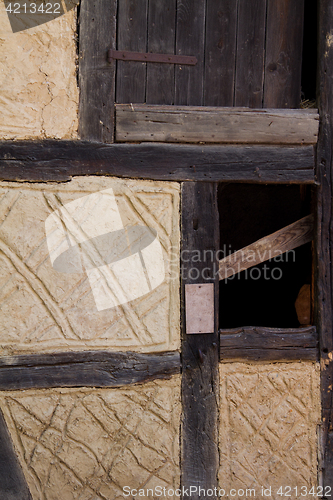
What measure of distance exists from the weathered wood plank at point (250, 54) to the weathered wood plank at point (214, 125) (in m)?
0.15

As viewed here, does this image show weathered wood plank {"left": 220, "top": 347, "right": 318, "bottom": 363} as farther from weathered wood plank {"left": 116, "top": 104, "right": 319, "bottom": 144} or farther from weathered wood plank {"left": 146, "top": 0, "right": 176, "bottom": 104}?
weathered wood plank {"left": 146, "top": 0, "right": 176, "bottom": 104}

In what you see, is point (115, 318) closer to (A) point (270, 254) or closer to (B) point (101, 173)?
(B) point (101, 173)

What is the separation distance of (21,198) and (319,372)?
2535 mm

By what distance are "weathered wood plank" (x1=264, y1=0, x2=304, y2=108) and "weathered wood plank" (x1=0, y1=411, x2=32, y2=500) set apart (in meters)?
3.07

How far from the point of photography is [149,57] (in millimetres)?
2699

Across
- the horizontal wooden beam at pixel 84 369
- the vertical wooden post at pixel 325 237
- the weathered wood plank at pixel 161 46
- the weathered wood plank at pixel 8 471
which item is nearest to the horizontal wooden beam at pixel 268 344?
the vertical wooden post at pixel 325 237

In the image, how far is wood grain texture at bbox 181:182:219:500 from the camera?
8.76ft

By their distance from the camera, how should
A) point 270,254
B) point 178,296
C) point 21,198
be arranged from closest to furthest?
point 21,198 → point 178,296 → point 270,254

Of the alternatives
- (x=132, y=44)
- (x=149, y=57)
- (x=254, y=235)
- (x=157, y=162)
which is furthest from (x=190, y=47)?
(x=254, y=235)

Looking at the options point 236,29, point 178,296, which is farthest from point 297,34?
point 178,296

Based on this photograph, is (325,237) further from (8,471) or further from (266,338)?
(8,471)

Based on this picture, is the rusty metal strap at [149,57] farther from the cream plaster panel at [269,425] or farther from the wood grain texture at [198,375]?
the cream plaster panel at [269,425]

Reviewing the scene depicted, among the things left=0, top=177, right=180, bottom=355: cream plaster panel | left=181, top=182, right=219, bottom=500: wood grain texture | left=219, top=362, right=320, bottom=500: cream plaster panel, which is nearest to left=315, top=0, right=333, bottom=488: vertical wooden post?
left=219, top=362, right=320, bottom=500: cream plaster panel

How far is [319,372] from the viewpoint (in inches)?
110
